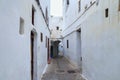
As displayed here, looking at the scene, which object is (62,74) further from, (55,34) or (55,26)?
(55,26)

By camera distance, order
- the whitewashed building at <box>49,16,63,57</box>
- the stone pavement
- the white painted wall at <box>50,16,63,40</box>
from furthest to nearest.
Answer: the white painted wall at <box>50,16,63,40</box>
the whitewashed building at <box>49,16,63,57</box>
the stone pavement

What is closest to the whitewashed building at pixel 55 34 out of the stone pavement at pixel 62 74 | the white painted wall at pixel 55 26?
the white painted wall at pixel 55 26

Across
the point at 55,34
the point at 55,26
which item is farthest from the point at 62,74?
the point at 55,26

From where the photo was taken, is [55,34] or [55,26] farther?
[55,26]

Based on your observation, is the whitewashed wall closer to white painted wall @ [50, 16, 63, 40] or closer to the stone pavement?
white painted wall @ [50, 16, 63, 40]

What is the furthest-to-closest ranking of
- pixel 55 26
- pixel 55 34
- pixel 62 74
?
pixel 55 26 < pixel 55 34 < pixel 62 74

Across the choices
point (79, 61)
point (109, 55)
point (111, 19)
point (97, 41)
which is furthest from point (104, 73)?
point (79, 61)

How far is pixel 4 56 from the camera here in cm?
197

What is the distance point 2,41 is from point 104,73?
3511mm

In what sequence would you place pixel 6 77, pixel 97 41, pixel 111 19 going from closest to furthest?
pixel 6 77, pixel 111 19, pixel 97 41

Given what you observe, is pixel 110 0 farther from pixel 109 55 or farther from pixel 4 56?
pixel 4 56

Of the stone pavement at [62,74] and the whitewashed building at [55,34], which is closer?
the stone pavement at [62,74]

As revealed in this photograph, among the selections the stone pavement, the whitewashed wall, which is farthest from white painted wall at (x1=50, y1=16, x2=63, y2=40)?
the stone pavement

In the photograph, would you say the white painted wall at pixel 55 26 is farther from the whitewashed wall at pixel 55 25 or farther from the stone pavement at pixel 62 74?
the stone pavement at pixel 62 74
